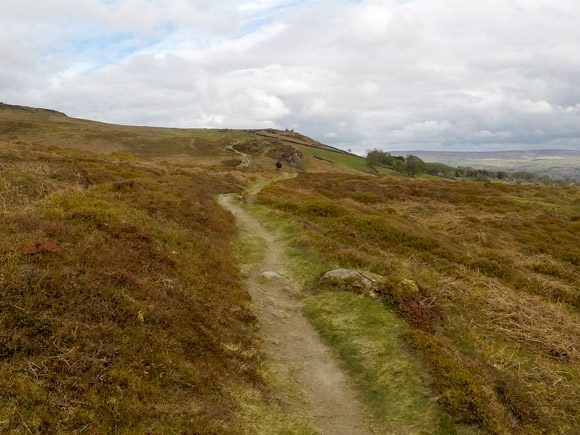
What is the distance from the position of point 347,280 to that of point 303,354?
186 inches

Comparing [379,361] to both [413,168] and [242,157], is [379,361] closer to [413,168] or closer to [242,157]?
[242,157]

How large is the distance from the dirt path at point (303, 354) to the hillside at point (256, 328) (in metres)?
0.06

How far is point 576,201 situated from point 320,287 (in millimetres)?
44312

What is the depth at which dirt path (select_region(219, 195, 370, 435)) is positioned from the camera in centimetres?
909

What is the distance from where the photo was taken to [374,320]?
13.1 metres

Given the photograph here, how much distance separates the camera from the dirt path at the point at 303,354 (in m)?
9.09

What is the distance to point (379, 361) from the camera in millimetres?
11047

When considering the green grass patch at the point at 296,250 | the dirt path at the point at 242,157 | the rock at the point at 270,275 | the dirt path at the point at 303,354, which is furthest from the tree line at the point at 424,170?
the dirt path at the point at 303,354

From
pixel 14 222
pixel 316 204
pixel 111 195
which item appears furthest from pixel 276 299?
pixel 316 204

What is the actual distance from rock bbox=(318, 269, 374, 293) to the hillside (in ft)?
0.98

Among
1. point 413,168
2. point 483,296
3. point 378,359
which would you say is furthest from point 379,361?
point 413,168

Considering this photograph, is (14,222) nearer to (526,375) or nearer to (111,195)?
(111,195)

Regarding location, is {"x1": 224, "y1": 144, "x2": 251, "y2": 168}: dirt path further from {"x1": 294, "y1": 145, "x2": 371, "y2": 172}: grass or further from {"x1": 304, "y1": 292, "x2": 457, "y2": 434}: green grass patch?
{"x1": 304, "y1": 292, "x2": 457, "y2": 434}: green grass patch

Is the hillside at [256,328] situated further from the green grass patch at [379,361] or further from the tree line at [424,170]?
the tree line at [424,170]
